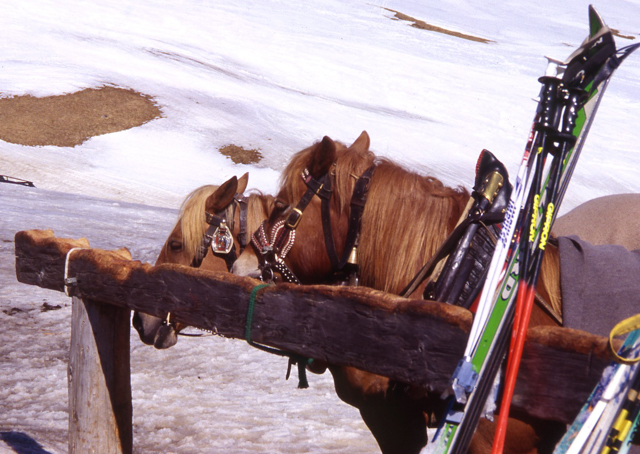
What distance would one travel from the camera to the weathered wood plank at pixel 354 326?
1.41m

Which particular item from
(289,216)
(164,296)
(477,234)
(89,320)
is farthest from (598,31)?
(89,320)

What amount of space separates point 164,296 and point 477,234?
1.10 meters

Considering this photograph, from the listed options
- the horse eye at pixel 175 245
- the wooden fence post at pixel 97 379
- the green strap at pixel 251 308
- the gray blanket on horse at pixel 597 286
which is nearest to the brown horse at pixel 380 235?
the gray blanket on horse at pixel 597 286

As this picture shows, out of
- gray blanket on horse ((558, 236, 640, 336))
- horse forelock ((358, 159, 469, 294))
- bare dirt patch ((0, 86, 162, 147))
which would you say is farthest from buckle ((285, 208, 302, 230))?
Answer: bare dirt patch ((0, 86, 162, 147))

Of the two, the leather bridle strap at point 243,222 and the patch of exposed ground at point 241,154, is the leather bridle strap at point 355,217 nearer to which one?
the leather bridle strap at point 243,222

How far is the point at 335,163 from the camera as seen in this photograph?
251 centimetres

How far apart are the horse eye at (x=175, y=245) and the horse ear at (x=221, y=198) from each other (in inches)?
8.5

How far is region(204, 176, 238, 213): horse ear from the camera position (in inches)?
114

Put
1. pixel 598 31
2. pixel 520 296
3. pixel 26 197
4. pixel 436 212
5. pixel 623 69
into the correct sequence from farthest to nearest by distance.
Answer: pixel 623 69
pixel 26 197
pixel 436 212
pixel 598 31
pixel 520 296

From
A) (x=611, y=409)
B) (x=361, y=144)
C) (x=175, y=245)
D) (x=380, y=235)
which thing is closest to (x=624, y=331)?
(x=611, y=409)

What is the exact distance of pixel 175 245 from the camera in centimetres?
300

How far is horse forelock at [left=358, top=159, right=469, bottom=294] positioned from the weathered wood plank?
0.58m

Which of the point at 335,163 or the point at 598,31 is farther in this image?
the point at 335,163

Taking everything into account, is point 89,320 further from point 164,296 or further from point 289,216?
point 289,216
